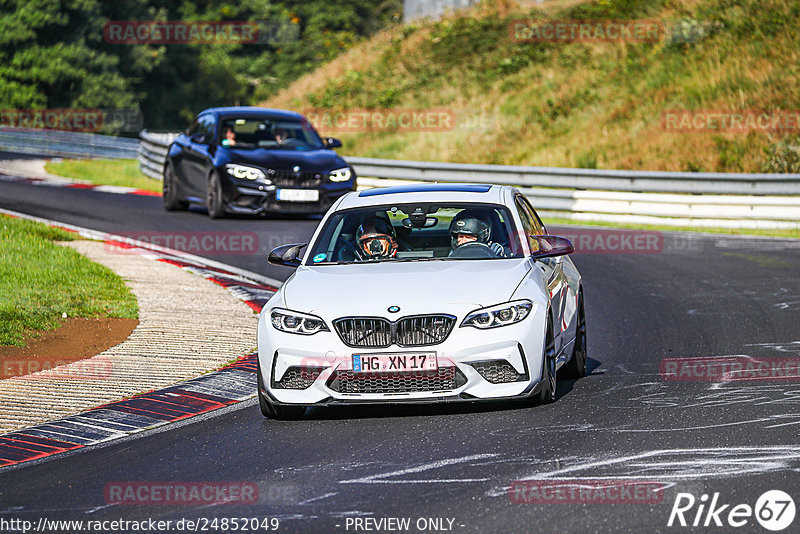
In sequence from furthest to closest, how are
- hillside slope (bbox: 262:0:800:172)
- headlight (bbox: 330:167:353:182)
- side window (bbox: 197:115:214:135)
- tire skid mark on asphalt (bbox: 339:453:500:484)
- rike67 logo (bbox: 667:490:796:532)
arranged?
1. hillside slope (bbox: 262:0:800:172)
2. side window (bbox: 197:115:214:135)
3. headlight (bbox: 330:167:353:182)
4. tire skid mark on asphalt (bbox: 339:453:500:484)
5. rike67 logo (bbox: 667:490:796:532)

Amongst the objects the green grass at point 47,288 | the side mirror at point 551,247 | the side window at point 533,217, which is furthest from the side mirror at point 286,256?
the green grass at point 47,288

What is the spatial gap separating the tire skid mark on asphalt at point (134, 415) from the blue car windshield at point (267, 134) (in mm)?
10999

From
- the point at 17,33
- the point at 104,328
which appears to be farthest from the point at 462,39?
the point at 104,328

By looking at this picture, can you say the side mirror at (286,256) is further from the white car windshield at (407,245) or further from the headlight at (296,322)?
the headlight at (296,322)

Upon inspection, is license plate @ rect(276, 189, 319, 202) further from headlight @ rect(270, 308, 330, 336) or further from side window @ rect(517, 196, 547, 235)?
headlight @ rect(270, 308, 330, 336)

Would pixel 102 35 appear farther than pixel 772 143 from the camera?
Yes

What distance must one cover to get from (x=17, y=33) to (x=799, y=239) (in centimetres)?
4404

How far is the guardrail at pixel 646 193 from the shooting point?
21844 mm

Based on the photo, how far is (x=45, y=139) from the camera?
41.1m

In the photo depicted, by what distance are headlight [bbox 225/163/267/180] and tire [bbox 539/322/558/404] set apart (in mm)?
12265

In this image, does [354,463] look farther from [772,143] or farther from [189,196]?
[772,143]

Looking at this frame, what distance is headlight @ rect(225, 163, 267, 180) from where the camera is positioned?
66.3ft

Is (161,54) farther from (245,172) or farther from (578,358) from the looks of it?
(578,358)

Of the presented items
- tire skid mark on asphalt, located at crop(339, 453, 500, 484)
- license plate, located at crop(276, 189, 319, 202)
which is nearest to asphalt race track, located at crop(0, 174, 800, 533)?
tire skid mark on asphalt, located at crop(339, 453, 500, 484)
